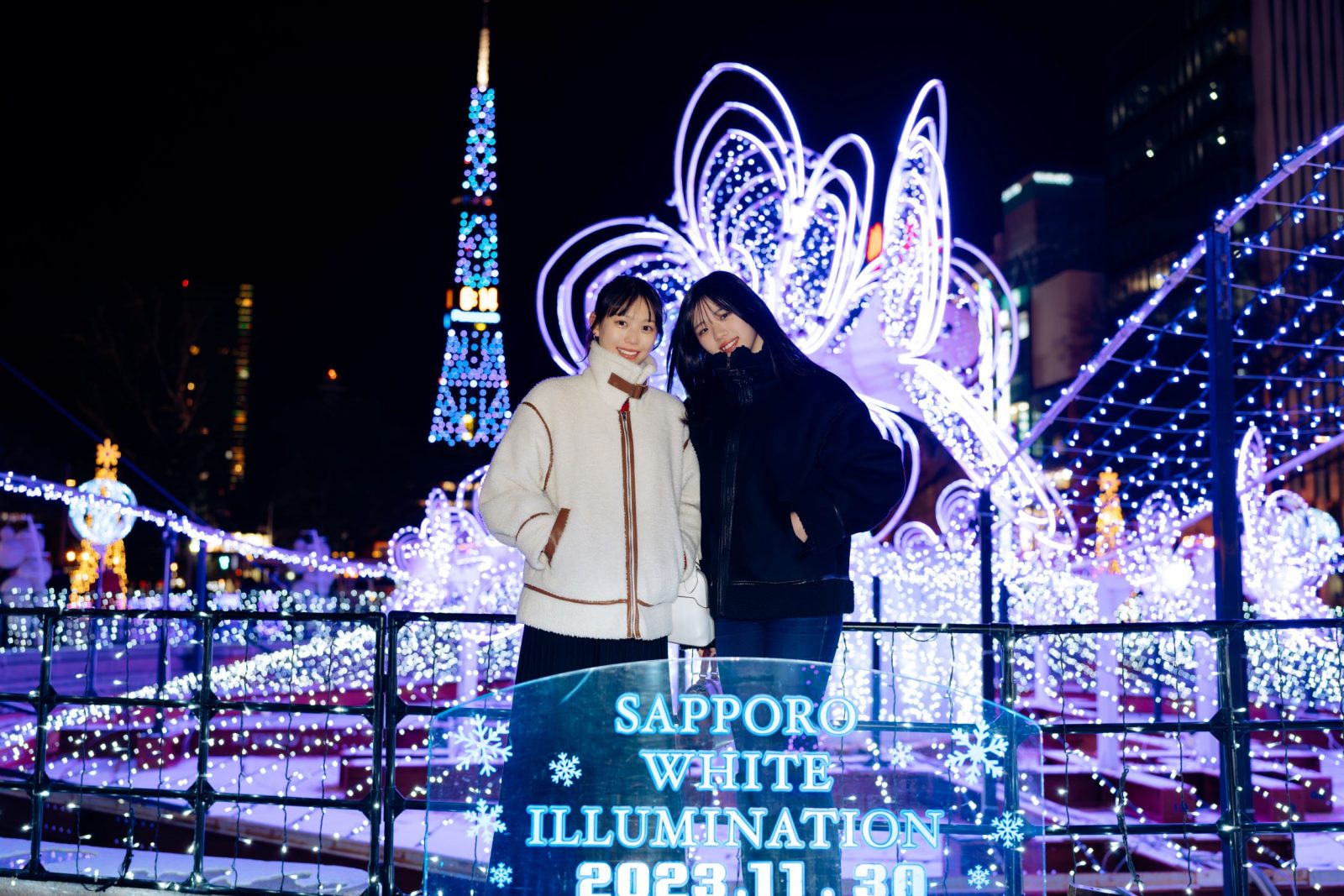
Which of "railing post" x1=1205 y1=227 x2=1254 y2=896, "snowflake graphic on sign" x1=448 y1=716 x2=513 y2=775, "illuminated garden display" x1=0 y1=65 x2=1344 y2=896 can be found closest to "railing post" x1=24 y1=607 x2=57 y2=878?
"illuminated garden display" x1=0 y1=65 x2=1344 y2=896

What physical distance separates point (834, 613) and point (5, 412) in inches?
1111

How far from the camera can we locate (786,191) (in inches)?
411

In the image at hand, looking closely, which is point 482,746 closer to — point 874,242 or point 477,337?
point 874,242

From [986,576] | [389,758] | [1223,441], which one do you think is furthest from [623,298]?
[986,576]

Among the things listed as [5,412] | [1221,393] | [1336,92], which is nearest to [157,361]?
[5,412]

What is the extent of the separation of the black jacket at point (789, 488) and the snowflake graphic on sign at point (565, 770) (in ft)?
1.76

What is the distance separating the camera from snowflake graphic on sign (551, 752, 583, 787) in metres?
3.07

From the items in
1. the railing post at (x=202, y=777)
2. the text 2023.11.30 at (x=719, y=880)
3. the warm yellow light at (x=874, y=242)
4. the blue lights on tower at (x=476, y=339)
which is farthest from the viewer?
the blue lights on tower at (x=476, y=339)

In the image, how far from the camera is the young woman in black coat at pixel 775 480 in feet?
10.4

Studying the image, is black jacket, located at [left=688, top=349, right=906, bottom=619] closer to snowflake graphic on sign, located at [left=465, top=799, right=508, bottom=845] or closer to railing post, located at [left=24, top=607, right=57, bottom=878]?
snowflake graphic on sign, located at [left=465, top=799, right=508, bottom=845]

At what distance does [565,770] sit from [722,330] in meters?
1.19

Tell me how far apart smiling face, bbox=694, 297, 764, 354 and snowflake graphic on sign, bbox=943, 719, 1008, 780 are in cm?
114

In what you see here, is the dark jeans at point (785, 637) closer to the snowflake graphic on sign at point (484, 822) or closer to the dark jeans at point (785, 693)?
the dark jeans at point (785, 693)

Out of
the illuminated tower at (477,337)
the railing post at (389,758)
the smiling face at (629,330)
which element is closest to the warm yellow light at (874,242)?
the railing post at (389,758)
